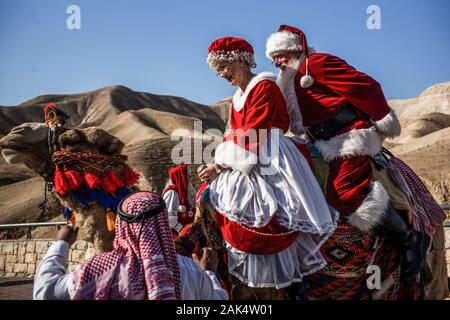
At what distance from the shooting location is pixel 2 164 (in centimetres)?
4656

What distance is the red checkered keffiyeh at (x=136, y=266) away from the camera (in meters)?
2.43

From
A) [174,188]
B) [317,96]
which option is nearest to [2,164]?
[174,188]

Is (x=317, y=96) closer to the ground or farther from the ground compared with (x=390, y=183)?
farther from the ground

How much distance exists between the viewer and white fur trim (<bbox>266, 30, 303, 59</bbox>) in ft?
12.9

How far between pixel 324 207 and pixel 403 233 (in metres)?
0.68

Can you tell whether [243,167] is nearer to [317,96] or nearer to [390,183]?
[317,96]

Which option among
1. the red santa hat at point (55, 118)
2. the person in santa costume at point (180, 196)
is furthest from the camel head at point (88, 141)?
the person in santa costume at point (180, 196)

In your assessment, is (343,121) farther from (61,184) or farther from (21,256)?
(21,256)

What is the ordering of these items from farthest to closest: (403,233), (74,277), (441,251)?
(441,251) < (403,233) < (74,277)

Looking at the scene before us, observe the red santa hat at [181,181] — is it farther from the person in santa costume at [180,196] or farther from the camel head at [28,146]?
the camel head at [28,146]

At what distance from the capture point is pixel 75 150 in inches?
150

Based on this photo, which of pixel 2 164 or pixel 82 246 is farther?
pixel 2 164

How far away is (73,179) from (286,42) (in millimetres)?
1953

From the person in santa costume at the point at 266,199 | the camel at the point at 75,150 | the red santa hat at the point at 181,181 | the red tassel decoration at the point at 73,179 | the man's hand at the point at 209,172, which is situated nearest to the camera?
the person in santa costume at the point at 266,199
